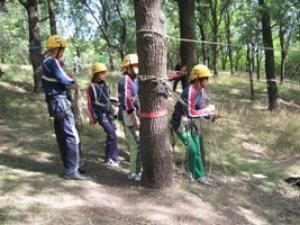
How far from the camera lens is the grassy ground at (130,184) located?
5340 millimetres

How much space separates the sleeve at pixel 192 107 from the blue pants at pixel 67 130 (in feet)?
5.74

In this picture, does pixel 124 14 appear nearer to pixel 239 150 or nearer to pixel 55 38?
pixel 239 150

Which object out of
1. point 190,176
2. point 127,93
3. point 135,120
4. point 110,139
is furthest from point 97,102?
point 190,176

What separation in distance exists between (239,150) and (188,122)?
4621 mm

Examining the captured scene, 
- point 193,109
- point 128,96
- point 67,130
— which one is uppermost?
point 128,96

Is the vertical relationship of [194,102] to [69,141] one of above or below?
above

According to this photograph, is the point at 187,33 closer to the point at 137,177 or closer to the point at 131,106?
the point at 131,106

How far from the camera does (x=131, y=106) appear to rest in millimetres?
6883

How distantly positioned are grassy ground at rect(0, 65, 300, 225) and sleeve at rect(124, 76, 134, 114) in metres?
1.06

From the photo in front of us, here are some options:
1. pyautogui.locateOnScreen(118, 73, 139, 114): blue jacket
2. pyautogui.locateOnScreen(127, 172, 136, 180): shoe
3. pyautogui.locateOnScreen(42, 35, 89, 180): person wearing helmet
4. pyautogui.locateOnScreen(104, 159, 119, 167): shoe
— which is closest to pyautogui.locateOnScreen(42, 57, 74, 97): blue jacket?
pyautogui.locateOnScreen(42, 35, 89, 180): person wearing helmet

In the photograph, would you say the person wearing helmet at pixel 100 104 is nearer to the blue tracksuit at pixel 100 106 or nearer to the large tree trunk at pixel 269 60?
the blue tracksuit at pixel 100 106

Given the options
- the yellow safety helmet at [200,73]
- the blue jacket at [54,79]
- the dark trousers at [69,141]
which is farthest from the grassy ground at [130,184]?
the yellow safety helmet at [200,73]

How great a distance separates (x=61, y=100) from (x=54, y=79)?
1.00 ft

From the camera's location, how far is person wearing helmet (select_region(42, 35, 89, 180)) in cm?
623
